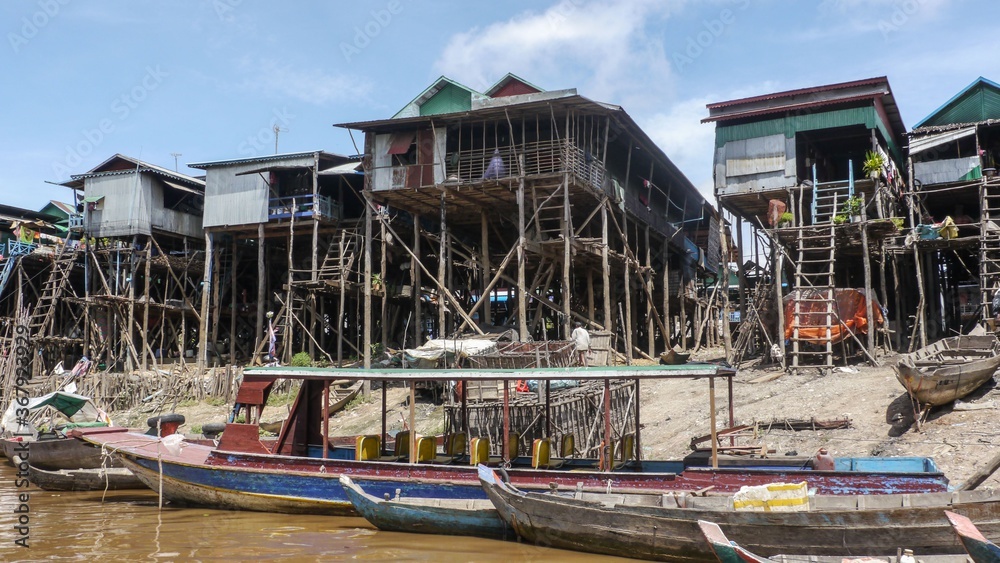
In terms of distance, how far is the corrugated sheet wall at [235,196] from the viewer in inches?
1148

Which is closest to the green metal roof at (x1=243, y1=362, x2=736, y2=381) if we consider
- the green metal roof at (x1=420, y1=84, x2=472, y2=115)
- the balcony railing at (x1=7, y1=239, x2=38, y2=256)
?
the green metal roof at (x1=420, y1=84, x2=472, y2=115)

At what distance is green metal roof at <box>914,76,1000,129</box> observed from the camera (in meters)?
25.5

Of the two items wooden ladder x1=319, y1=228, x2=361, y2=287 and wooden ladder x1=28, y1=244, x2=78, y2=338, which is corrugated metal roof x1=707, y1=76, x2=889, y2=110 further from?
wooden ladder x1=28, y1=244, x2=78, y2=338

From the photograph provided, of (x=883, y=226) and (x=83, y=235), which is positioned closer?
(x=883, y=226)

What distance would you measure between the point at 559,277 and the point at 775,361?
9.30 metres

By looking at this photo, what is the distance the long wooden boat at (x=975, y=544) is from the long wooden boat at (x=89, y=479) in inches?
570

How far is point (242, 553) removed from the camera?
10.7m

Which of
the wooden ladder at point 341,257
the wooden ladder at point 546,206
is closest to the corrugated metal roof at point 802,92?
the wooden ladder at point 546,206

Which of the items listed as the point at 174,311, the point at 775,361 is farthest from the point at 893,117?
the point at 174,311

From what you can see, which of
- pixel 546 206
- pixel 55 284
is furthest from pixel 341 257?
pixel 55 284

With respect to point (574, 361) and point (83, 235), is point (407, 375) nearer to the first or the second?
point (574, 361)

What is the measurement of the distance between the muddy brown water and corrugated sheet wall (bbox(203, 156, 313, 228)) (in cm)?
1597

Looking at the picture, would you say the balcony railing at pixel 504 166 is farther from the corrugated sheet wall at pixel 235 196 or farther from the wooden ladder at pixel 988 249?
the wooden ladder at pixel 988 249

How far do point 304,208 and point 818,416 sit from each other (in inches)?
742
